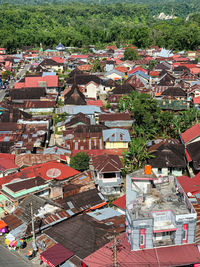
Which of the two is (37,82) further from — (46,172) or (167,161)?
(167,161)

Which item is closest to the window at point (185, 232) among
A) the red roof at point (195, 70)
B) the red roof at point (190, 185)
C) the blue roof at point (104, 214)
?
the blue roof at point (104, 214)

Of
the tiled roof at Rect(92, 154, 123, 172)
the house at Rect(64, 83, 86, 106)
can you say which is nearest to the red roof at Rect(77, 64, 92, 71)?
the house at Rect(64, 83, 86, 106)

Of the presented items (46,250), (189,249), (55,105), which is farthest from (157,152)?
(55,105)

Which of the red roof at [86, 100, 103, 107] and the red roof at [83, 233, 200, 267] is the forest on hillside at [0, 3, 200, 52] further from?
the red roof at [83, 233, 200, 267]

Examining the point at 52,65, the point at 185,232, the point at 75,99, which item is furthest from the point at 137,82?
the point at 185,232

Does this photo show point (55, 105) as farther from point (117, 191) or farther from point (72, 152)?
point (117, 191)

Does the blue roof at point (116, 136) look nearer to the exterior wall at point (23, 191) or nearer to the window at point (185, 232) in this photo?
the exterior wall at point (23, 191)
